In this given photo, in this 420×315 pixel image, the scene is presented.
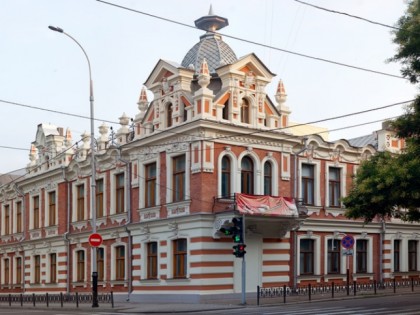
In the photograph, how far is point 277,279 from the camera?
36125 mm

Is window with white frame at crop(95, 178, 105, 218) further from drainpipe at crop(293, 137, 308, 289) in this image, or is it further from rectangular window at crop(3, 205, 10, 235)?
rectangular window at crop(3, 205, 10, 235)

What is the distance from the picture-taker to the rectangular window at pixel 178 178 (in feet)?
117

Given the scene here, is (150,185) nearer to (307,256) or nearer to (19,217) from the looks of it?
(307,256)

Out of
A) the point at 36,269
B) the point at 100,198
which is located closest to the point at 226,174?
the point at 100,198

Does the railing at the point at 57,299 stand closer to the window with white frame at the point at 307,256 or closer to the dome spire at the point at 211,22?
the window with white frame at the point at 307,256

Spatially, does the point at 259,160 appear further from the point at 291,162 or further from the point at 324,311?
the point at 324,311

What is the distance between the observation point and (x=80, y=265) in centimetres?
4503

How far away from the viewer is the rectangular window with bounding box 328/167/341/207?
3988 cm

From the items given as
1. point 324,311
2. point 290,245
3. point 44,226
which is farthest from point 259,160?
point 44,226

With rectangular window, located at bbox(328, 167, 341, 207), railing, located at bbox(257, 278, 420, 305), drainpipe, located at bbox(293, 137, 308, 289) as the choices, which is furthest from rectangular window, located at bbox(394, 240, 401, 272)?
drainpipe, located at bbox(293, 137, 308, 289)

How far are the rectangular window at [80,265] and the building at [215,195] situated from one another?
0.08 m

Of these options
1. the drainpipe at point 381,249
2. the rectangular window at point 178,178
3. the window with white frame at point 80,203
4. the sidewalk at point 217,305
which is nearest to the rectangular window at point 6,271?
the window with white frame at point 80,203

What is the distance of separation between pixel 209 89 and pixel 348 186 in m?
10.2

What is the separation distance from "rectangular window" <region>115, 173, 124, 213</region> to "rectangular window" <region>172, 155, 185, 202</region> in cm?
558
